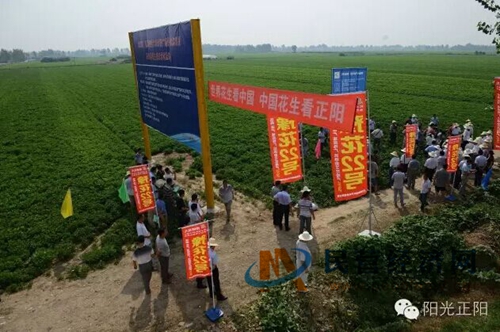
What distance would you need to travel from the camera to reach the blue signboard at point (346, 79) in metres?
17.3

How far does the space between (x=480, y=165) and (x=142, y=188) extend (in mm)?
12684

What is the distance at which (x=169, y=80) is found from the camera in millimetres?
13680

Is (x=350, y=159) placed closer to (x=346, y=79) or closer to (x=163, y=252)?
(x=163, y=252)

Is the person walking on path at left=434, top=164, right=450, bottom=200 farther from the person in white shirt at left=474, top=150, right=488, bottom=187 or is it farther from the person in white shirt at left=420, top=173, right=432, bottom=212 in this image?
the person in white shirt at left=474, top=150, right=488, bottom=187

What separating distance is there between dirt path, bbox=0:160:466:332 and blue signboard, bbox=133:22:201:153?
3.79 meters

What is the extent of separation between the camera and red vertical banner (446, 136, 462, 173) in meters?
14.0

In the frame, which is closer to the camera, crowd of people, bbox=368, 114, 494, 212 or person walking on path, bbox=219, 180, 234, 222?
person walking on path, bbox=219, 180, 234, 222

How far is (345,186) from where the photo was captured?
34.0 feet

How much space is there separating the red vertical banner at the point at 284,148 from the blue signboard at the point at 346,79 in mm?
6263

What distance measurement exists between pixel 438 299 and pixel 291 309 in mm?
3525

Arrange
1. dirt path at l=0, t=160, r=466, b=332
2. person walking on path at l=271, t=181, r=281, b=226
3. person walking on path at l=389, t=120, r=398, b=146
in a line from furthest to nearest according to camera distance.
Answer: person walking on path at l=389, t=120, r=398, b=146
person walking on path at l=271, t=181, r=281, b=226
dirt path at l=0, t=160, r=466, b=332

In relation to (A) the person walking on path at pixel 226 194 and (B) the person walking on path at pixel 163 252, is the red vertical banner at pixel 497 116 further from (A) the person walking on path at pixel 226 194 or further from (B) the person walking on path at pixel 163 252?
(B) the person walking on path at pixel 163 252

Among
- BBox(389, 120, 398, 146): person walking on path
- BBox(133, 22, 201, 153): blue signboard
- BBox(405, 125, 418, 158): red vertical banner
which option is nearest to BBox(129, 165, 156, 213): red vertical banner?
BBox(133, 22, 201, 153): blue signboard

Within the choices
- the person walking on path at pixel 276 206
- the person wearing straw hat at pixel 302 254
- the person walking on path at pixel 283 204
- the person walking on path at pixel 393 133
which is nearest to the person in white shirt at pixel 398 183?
the person walking on path at pixel 283 204
